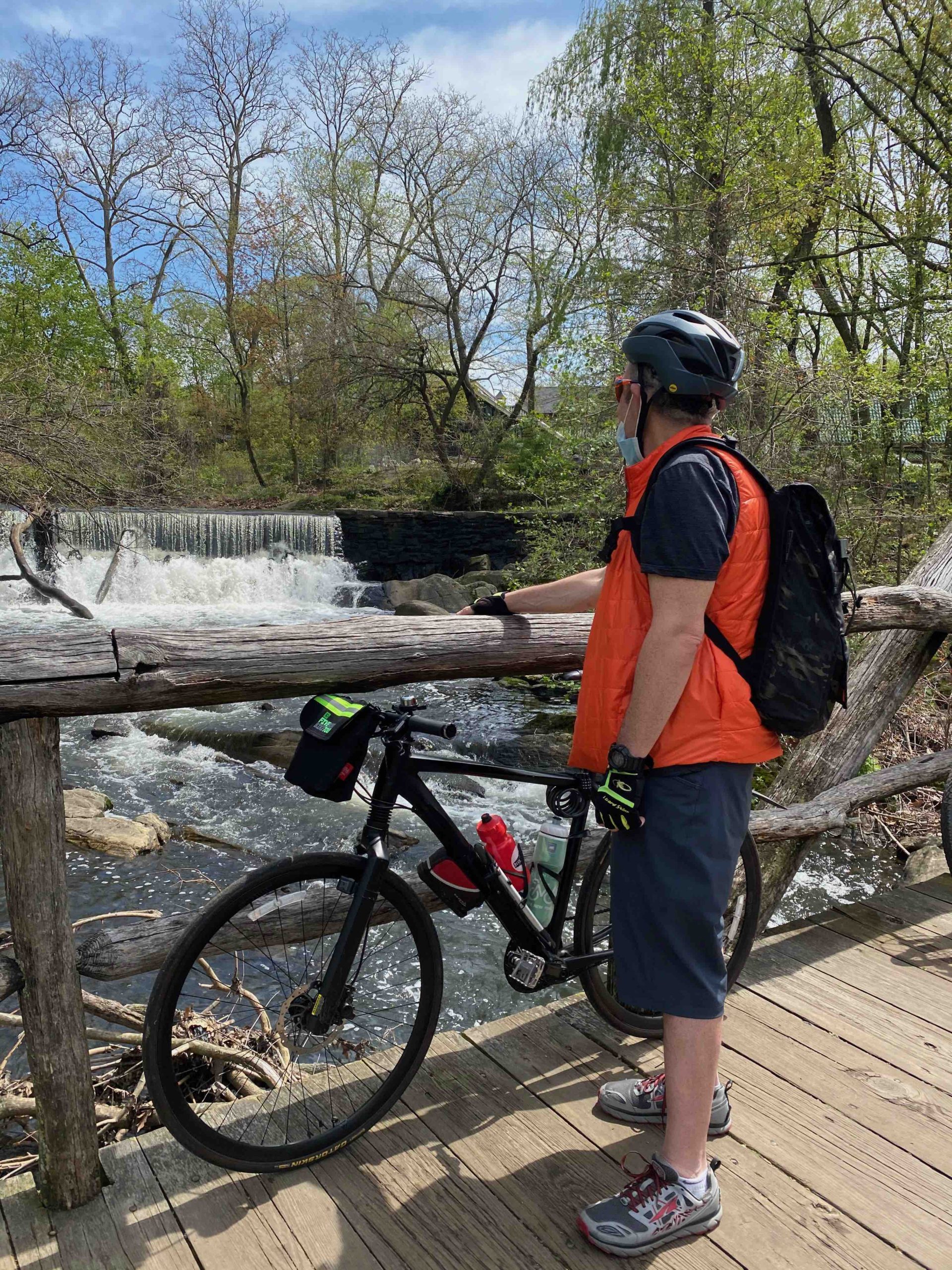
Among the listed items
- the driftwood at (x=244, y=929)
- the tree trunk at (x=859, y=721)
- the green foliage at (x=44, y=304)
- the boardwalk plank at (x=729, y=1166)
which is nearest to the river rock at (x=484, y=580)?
the green foliage at (x=44, y=304)

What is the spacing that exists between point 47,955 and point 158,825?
5.31 meters

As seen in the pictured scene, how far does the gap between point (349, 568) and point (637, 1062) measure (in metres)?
16.3

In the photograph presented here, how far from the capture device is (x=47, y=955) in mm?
1815

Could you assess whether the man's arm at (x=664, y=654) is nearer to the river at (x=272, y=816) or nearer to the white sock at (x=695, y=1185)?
the river at (x=272, y=816)

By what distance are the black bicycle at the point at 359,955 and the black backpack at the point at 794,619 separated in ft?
1.97

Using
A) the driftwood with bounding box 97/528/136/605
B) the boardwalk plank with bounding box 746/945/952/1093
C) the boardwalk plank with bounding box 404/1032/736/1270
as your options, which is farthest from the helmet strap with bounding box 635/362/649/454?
the driftwood with bounding box 97/528/136/605

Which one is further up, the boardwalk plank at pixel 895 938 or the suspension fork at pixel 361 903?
the suspension fork at pixel 361 903

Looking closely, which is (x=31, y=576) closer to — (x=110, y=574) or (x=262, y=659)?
(x=262, y=659)

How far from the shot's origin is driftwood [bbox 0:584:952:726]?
1729 millimetres

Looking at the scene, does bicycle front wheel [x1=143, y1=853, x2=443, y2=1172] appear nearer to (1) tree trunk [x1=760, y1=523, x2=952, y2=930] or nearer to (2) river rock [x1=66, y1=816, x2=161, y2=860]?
(1) tree trunk [x1=760, y1=523, x2=952, y2=930]

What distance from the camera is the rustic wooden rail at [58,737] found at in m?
1.75

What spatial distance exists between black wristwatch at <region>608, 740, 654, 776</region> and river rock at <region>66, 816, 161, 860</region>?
18.0ft

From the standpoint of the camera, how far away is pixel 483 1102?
2.32 m

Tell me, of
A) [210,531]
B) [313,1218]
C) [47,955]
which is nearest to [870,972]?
[313,1218]
